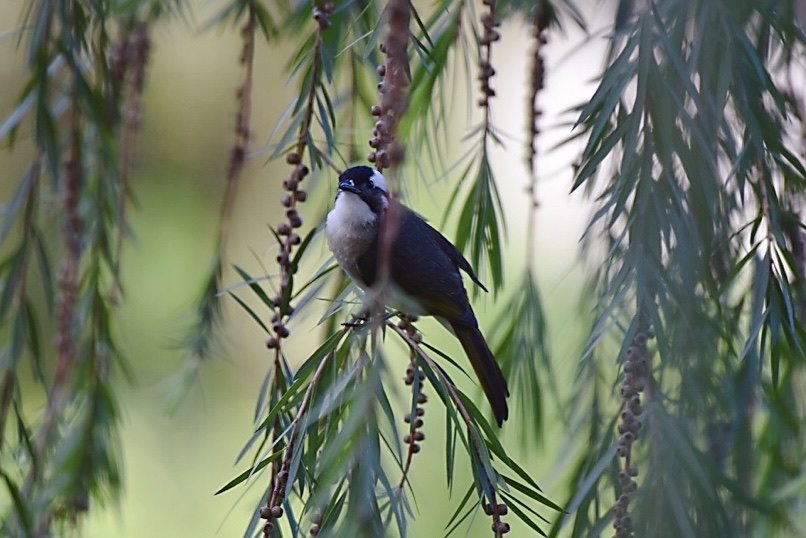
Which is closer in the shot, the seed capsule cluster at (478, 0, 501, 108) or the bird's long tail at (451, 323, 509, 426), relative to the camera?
the seed capsule cluster at (478, 0, 501, 108)

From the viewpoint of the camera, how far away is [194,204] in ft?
10.4

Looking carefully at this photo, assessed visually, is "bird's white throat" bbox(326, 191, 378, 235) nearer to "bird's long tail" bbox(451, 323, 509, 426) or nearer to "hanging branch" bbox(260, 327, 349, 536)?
"bird's long tail" bbox(451, 323, 509, 426)

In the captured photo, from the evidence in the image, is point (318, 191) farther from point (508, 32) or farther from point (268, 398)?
point (508, 32)

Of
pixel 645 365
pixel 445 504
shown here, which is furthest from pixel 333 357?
pixel 445 504

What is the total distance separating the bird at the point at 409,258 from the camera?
1594mm

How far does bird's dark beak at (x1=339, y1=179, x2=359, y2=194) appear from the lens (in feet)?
5.22

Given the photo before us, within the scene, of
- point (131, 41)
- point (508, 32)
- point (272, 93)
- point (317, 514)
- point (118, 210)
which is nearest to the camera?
point (317, 514)

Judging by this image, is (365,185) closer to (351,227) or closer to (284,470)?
(351,227)

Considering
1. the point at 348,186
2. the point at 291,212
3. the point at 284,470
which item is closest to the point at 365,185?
the point at 348,186

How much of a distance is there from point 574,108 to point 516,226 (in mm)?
1238

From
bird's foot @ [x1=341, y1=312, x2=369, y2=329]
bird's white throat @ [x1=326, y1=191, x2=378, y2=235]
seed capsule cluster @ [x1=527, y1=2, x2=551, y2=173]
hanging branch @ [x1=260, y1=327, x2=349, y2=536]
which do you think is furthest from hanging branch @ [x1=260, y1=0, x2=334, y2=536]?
bird's white throat @ [x1=326, y1=191, x2=378, y2=235]

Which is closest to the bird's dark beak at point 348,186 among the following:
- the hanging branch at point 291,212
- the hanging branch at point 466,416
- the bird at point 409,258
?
the bird at point 409,258

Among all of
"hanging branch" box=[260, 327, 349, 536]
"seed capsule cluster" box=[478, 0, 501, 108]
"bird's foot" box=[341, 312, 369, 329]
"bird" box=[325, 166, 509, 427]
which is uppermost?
"seed capsule cluster" box=[478, 0, 501, 108]

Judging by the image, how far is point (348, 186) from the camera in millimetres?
1590
